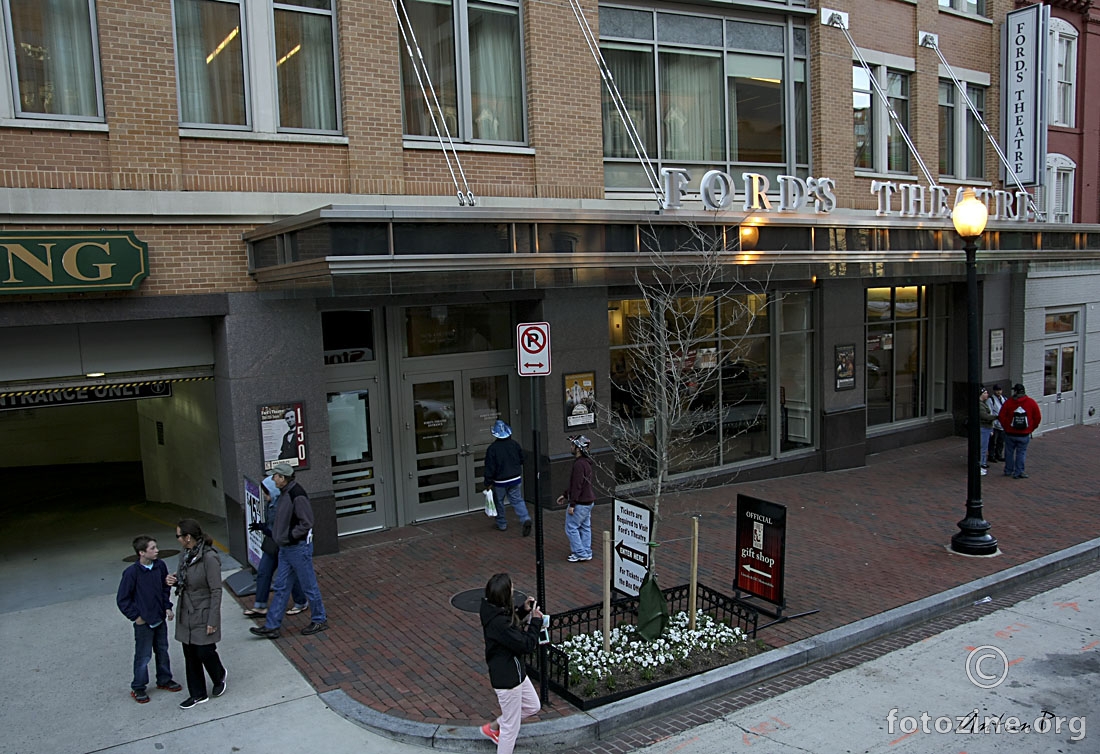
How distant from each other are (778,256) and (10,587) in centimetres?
1074

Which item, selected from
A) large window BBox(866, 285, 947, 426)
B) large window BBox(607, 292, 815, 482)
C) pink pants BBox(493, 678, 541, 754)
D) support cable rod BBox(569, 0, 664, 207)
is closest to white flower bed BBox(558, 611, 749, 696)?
pink pants BBox(493, 678, 541, 754)

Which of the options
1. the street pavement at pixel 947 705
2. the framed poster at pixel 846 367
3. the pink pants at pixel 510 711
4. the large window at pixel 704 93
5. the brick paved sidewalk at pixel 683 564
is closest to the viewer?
the pink pants at pixel 510 711

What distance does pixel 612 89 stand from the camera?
1320cm

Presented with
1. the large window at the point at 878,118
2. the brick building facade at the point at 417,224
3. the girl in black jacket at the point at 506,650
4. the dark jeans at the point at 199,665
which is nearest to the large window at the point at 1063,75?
the brick building facade at the point at 417,224

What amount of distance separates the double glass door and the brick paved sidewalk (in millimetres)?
375

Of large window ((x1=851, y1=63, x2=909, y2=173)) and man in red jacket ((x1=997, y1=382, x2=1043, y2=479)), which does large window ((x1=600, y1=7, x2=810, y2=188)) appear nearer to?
large window ((x1=851, y1=63, x2=909, y2=173))

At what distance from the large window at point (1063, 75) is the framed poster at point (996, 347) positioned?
232 inches

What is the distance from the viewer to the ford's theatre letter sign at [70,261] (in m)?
8.92

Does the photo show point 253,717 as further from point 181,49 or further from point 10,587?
point 181,49

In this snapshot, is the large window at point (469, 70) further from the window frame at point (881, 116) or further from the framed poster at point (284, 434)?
the window frame at point (881, 116)

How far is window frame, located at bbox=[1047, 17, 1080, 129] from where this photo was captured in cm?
2136

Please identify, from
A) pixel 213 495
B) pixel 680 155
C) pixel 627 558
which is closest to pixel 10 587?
pixel 213 495

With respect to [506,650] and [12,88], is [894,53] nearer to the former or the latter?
[12,88]

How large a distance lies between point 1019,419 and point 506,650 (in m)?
12.5
